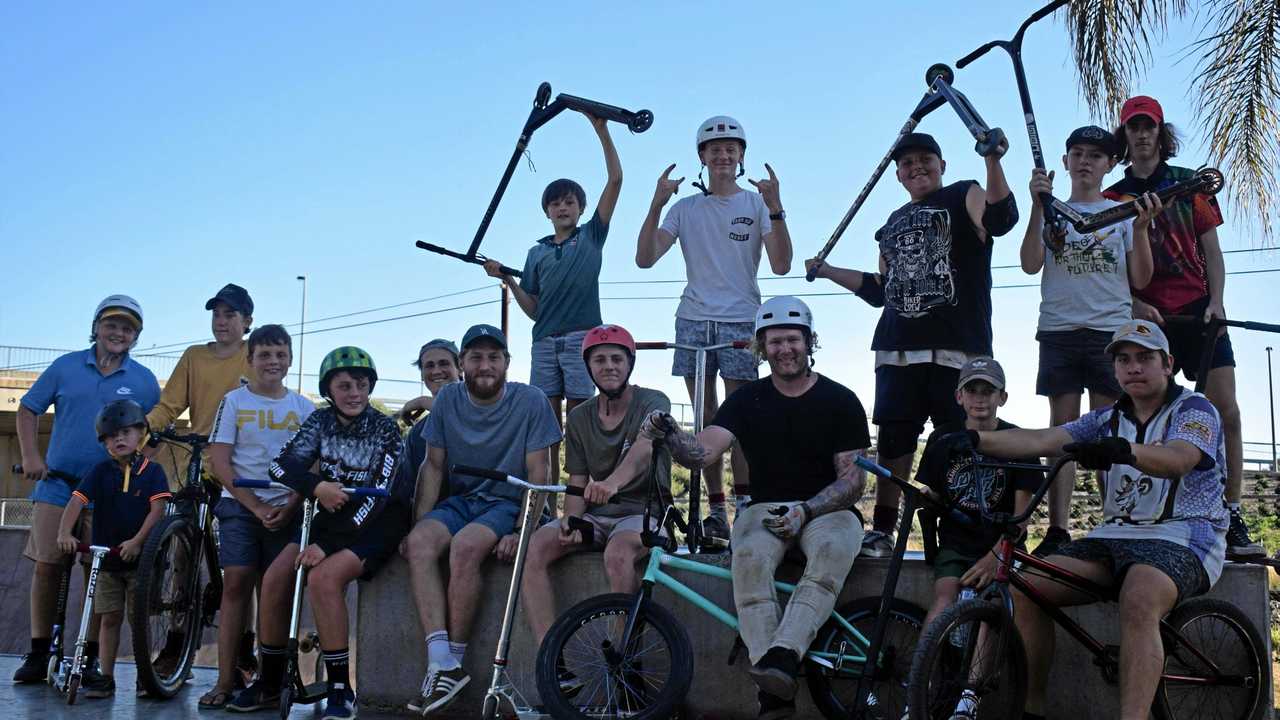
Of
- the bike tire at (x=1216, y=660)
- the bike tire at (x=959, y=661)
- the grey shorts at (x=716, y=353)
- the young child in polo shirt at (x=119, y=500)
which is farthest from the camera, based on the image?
the grey shorts at (x=716, y=353)

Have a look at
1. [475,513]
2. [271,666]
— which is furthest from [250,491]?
[475,513]

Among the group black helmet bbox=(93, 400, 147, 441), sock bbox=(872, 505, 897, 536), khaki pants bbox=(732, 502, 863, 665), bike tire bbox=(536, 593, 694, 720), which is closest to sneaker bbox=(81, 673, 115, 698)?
black helmet bbox=(93, 400, 147, 441)

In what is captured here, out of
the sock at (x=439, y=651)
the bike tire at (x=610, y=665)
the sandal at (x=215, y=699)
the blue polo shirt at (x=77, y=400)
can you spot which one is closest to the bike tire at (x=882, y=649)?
the bike tire at (x=610, y=665)

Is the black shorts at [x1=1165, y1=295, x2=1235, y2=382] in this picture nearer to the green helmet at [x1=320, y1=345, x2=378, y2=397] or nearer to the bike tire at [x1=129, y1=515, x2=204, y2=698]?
the green helmet at [x1=320, y1=345, x2=378, y2=397]

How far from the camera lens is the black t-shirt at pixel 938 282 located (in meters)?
6.36

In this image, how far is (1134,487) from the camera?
512cm

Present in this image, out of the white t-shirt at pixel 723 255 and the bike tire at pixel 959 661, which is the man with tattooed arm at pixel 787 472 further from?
the white t-shirt at pixel 723 255

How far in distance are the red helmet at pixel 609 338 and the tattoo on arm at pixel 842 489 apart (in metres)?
1.27

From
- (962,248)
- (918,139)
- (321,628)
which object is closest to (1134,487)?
(962,248)

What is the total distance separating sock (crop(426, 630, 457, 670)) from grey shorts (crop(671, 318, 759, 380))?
2.10 metres

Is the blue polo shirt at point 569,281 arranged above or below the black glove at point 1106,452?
above

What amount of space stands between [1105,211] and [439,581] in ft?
12.7

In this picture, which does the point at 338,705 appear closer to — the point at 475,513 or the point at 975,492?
the point at 475,513

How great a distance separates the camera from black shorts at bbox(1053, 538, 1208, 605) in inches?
189
